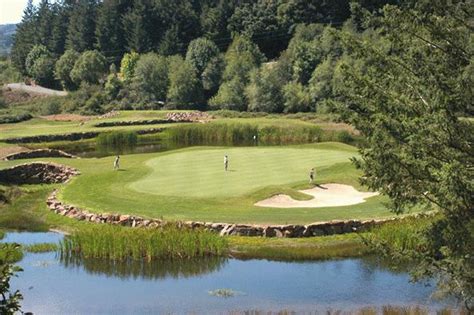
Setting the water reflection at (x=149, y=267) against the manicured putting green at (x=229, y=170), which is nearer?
the water reflection at (x=149, y=267)

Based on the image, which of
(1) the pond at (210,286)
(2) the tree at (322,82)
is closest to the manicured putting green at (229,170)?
(1) the pond at (210,286)

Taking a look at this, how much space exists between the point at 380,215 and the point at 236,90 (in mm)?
74550

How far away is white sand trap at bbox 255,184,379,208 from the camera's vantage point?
33.7m

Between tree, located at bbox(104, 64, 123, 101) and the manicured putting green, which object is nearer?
the manicured putting green

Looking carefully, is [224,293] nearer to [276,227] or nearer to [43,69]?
[276,227]

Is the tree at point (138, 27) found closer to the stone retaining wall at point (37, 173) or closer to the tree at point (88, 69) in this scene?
the tree at point (88, 69)

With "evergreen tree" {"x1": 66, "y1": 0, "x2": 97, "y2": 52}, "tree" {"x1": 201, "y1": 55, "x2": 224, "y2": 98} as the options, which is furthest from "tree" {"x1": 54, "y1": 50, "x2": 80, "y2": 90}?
Result: "tree" {"x1": 201, "y1": 55, "x2": 224, "y2": 98}

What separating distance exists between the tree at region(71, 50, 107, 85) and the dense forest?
0.20 metres

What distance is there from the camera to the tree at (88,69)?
123 metres

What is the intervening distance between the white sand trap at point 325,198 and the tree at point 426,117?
1559 cm

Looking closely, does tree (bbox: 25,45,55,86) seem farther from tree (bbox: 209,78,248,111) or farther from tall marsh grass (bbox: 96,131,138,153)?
tall marsh grass (bbox: 96,131,138,153)

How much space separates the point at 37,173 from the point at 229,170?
15793 millimetres

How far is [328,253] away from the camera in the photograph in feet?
90.1

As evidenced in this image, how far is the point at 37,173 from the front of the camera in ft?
158
